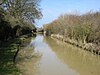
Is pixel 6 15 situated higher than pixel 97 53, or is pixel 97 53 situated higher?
pixel 6 15

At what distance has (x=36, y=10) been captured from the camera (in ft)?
147

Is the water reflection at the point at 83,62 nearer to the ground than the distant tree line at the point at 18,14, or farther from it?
nearer to the ground

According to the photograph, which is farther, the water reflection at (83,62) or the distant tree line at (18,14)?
the distant tree line at (18,14)

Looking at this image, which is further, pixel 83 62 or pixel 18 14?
pixel 18 14

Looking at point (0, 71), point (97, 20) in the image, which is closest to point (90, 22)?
point (97, 20)

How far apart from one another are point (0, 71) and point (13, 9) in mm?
22328

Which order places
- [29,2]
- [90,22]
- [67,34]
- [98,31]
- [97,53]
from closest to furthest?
[97,53] → [98,31] → [90,22] → [29,2] → [67,34]

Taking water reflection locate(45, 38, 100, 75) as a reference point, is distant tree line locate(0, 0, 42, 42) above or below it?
above

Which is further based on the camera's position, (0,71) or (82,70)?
(82,70)

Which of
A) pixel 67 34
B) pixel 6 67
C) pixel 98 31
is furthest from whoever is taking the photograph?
pixel 67 34

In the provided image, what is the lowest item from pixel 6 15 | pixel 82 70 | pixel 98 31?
pixel 82 70

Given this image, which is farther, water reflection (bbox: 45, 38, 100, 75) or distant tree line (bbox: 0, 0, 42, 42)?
distant tree line (bbox: 0, 0, 42, 42)

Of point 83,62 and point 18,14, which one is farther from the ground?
point 18,14

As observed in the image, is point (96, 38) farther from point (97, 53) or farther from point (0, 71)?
point (0, 71)
